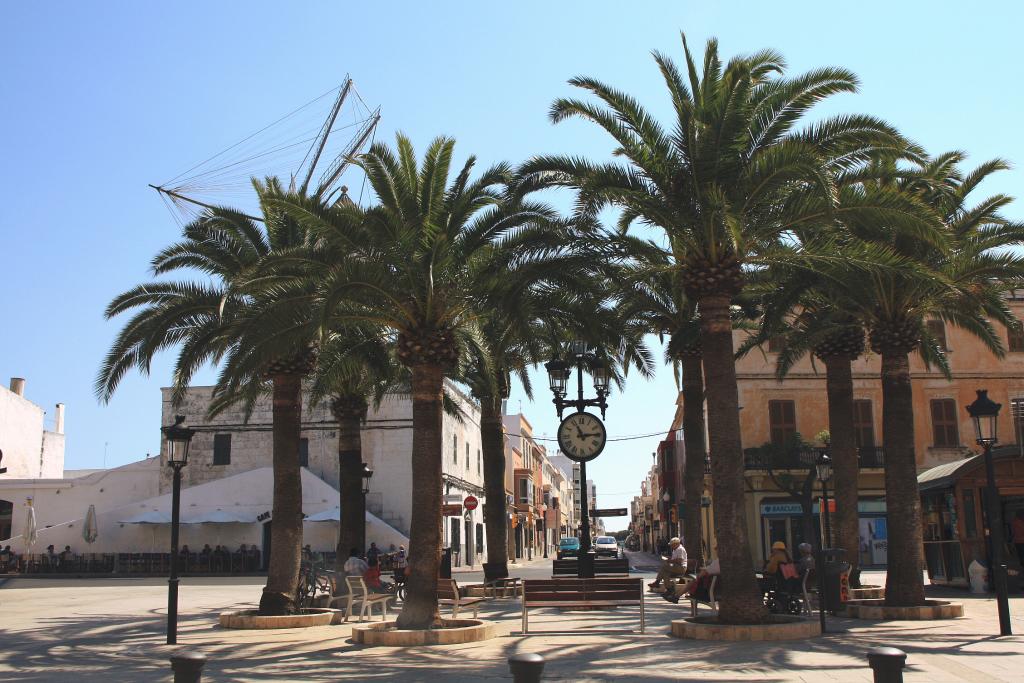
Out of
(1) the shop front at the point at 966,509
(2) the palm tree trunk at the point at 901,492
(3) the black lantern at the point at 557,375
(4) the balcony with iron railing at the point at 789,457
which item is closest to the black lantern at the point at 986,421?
(2) the palm tree trunk at the point at 901,492

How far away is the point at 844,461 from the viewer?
→ 20.2m

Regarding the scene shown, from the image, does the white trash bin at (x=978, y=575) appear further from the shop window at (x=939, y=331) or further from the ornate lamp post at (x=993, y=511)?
the shop window at (x=939, y=331)

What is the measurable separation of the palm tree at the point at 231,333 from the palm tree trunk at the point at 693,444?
10.2m

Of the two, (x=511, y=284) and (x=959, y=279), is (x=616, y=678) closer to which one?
(x=511, y=284)

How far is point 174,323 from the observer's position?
61.3 feet

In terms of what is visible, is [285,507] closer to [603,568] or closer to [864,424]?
[603,568]

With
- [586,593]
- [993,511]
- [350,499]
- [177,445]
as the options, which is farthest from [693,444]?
[177,445]

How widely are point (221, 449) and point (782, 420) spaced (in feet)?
87.4

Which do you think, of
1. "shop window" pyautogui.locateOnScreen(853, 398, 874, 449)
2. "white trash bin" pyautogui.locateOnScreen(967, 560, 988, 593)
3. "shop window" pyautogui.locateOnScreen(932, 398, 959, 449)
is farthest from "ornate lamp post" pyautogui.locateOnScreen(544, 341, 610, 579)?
"shop window" pyautogui.locateOnScreen(932, 398, 959, 449)

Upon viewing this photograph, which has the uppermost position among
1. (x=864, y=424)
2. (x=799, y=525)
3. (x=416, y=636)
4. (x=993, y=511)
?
(x=864, y=424)

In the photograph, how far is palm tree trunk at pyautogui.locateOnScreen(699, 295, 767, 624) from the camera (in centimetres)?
1423

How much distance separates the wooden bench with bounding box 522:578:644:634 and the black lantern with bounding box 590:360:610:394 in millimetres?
5364

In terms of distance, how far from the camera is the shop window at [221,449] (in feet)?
157

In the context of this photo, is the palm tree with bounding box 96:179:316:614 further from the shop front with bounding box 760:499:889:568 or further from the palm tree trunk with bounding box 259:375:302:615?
the shop front with bounding box 760:499:889:568
